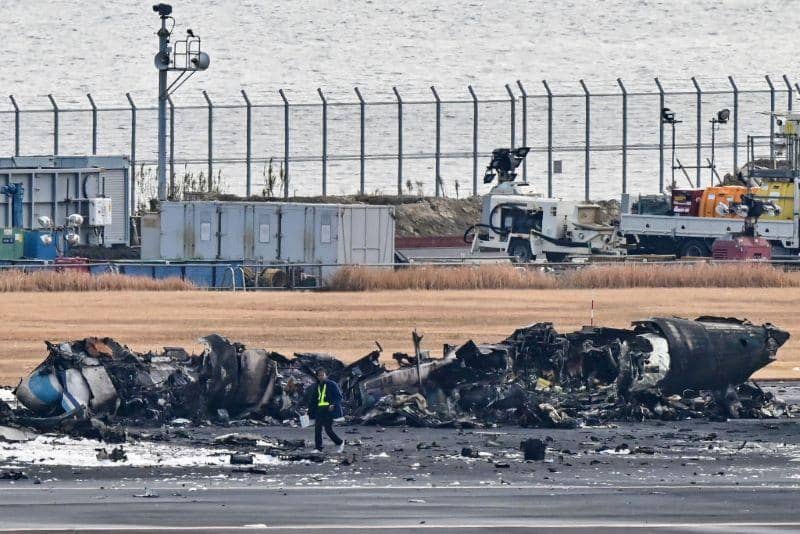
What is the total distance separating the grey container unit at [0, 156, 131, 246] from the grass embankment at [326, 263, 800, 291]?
46.1ft

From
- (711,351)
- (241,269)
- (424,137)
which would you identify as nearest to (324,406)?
(711,351)

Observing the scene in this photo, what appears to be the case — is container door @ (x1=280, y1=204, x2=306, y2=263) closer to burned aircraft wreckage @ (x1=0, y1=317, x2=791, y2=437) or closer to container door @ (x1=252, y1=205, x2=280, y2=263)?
container door @ (x1=252, y1=205, x2=280, y2=263)

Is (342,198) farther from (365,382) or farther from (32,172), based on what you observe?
(365,382)

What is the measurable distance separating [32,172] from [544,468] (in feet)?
117

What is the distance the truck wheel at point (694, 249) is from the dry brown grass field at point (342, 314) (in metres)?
9.38

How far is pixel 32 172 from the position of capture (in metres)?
55.8

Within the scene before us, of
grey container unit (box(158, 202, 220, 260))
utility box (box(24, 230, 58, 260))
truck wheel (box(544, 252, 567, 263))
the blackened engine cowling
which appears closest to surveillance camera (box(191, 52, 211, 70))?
grey container unit (box(158, 202, 220, 260))

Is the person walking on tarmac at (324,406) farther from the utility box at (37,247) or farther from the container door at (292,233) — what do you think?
the utility box at (37,247)

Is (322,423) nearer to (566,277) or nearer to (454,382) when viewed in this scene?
(454,382)

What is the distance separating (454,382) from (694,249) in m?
28.4

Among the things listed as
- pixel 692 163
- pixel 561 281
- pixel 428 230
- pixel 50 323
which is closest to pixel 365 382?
pixel 50 323

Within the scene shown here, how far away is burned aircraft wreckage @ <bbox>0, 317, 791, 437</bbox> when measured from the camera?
2652 cm

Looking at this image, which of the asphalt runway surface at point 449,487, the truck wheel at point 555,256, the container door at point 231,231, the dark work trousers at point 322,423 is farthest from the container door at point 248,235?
the dark work trousers at point 322,423

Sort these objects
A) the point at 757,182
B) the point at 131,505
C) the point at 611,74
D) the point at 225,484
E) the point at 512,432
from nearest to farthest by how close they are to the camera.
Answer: the point at 131,505, the point at 225,484, the point at 512,432, the point at 757,182, the point at 611,74
